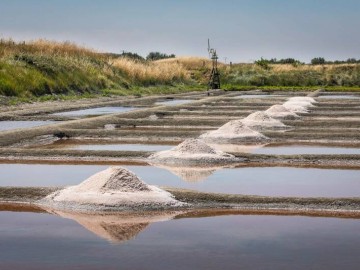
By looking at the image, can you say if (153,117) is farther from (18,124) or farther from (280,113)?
(18,124)

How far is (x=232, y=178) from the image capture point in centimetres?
520

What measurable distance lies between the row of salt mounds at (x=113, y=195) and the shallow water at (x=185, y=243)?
0.85 feet

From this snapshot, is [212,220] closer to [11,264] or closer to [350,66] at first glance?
[11,264]

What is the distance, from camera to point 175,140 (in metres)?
8.18

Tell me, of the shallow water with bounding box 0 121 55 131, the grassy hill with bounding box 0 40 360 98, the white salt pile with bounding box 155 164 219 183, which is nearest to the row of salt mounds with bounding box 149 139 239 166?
the white salt pile with bounding box 155 164 219 183

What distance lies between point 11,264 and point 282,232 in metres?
1.27

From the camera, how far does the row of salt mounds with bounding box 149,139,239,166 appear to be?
5988 millimetres

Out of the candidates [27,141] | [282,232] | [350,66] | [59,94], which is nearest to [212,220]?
[282,232]

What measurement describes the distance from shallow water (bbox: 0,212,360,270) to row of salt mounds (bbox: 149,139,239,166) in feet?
7.05

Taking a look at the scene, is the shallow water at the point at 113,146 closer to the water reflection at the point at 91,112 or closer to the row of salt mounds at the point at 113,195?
the row of salt mounds at the point at 113,195

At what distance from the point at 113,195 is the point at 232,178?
136 centimetres

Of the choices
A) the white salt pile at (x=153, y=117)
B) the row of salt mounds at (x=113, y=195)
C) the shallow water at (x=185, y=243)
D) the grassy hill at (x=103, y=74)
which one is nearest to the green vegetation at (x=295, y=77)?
the grassy hill at (x=103, y=74)

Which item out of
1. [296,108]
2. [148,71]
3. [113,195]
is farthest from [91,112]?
[148,71]

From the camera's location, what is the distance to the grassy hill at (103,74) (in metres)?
16.7
